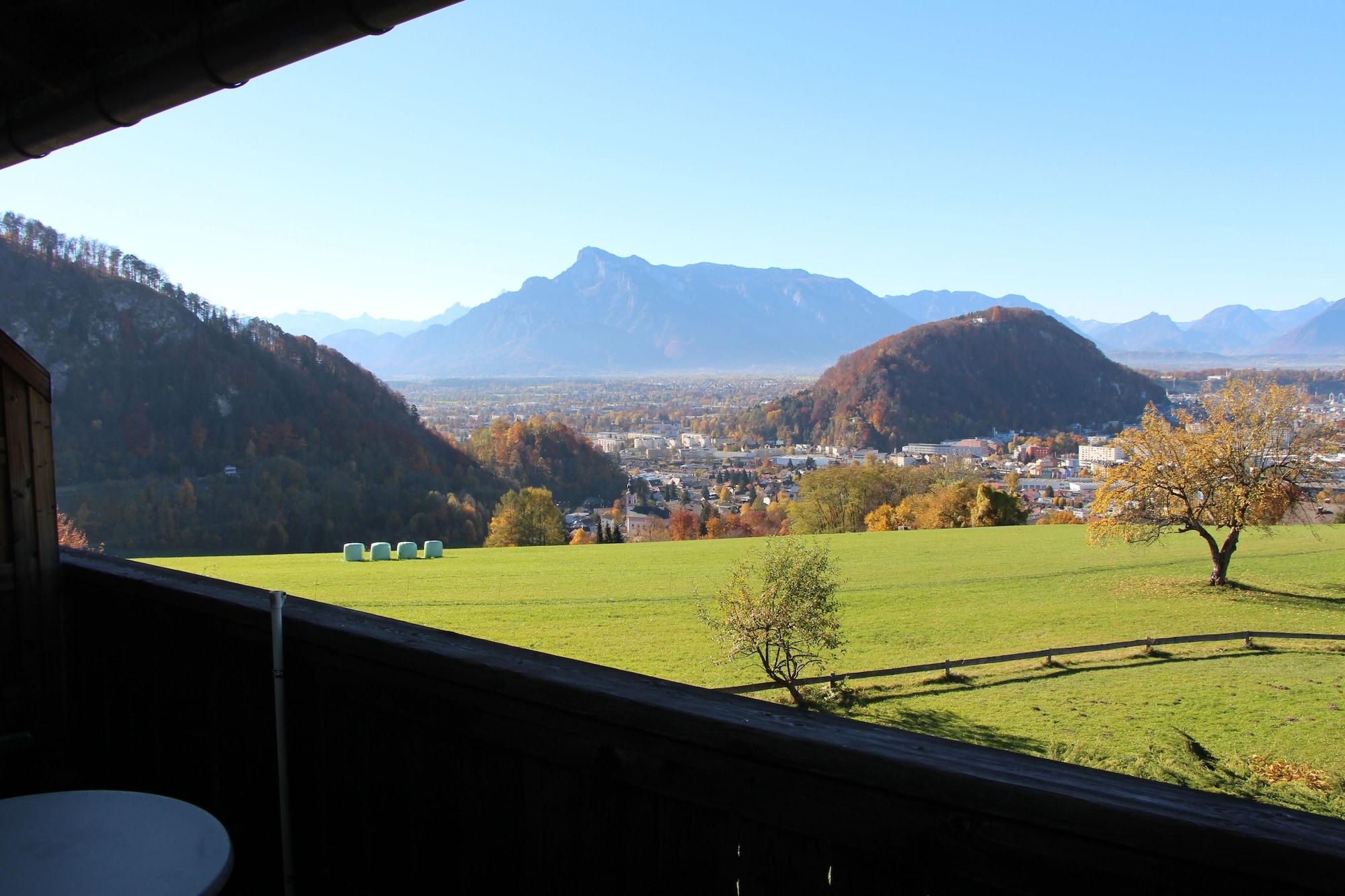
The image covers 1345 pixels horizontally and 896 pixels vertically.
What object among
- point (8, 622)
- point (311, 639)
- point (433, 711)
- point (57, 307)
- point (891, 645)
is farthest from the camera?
point (57, 307)

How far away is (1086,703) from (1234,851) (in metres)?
16.1

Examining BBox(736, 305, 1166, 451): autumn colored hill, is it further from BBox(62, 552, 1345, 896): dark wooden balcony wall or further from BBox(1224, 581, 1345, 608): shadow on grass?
BBox(62, 552, 1345, 896): dark wooden balcony wall

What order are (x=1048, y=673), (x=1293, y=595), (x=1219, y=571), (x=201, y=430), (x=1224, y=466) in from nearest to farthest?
1. (x=1048, y=673)
2. (x=1224, y=466)
3. (x=1293, y=595)
4. (x=1219, y=571)
5. (x=201, y=430)

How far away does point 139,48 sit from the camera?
98.0 inches

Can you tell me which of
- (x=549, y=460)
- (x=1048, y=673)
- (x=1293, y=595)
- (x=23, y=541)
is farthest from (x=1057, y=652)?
(x=549, y=460)

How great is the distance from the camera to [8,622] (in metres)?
2.70

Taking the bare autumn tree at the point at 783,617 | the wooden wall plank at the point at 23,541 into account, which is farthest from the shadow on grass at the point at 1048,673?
the wooden wall plank at the point at 23,541

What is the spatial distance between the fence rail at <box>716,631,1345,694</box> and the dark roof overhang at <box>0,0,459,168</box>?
591 inches

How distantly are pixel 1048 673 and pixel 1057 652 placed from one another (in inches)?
39.6

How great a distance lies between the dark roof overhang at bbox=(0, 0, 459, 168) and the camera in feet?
6.44

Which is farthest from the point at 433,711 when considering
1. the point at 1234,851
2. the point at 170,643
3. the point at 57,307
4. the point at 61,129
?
the point at 57,307

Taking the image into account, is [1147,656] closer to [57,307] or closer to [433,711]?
[433,711]

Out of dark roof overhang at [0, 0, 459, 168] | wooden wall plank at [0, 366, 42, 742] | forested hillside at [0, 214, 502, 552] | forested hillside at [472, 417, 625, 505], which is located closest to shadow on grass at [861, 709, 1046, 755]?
wooden wall plank at [0, 366, 42, 742]

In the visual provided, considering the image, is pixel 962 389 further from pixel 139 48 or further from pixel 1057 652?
pixel 139 48
